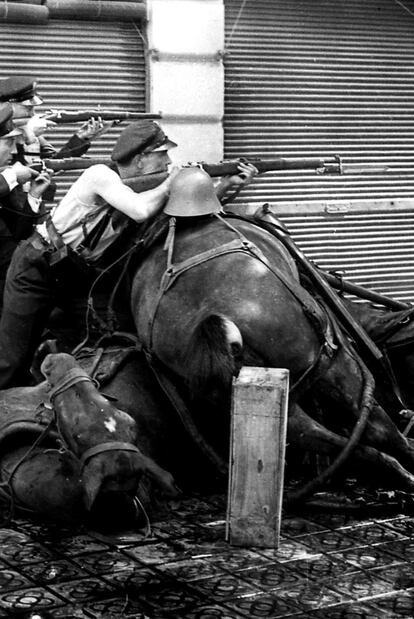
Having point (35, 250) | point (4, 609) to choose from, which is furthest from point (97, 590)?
point (35, 250)

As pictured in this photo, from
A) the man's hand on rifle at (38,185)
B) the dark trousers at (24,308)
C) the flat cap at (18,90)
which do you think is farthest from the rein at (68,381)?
the flat cap at (18,90)

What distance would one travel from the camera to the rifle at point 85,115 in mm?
9508

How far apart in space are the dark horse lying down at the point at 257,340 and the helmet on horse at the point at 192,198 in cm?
12

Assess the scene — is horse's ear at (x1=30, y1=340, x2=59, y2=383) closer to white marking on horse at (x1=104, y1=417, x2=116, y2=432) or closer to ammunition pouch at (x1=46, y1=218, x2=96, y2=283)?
ammunition pouch at (x1=46, y1=218, x2=96, y2=283)

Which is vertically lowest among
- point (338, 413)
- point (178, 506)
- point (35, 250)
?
point (178, 506)

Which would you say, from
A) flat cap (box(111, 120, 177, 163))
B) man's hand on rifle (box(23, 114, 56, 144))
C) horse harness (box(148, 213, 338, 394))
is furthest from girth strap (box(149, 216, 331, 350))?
man's hand on rifle (box(23, 114, 56, 144))

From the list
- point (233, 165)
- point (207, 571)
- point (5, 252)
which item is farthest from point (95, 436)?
point (5, 252)

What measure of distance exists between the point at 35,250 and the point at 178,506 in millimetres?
1806

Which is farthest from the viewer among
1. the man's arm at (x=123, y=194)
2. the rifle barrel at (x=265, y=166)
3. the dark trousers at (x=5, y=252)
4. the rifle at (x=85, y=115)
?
A: the rifle at (x=85, y=115)

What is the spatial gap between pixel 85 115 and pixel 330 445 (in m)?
4.39

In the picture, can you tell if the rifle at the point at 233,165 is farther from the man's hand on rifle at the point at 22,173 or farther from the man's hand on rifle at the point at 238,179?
the man's hand on rifle at the point at 22,173

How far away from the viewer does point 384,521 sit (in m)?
6.10

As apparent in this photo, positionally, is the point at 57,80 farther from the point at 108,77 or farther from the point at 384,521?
the point at 384,521

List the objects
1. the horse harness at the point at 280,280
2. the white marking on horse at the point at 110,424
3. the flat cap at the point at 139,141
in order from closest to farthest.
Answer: the white marking on horse at the point at 110,424 → the horse harness at the point at 280,280 → the flat cap at the point at 139,141
